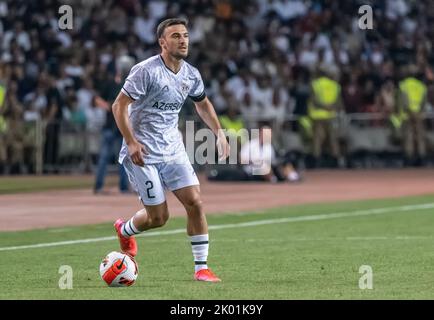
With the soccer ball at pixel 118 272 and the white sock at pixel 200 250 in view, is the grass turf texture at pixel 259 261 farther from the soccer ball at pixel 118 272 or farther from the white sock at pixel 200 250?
the white sock at pixel 200 250

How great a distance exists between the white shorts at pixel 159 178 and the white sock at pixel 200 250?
50 centimetres

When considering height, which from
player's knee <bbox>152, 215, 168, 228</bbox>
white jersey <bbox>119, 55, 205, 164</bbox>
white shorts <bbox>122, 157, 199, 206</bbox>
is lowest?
player's knee <bbox>152, 215, 168, 228</bbox>

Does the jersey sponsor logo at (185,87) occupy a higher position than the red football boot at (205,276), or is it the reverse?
the jersey sponsor logo at (185,87)

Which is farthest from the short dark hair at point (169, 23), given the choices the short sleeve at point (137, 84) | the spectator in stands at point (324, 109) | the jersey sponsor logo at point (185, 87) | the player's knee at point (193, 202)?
the spectator in stands at point (324, 109)

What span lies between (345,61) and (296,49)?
130 centimetres

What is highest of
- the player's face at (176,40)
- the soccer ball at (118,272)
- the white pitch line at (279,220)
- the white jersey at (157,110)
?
the player's face at (176,40)

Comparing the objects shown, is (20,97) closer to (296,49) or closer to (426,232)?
(296,49)

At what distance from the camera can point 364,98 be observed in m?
34.3

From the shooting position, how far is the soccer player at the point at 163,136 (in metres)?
12.8

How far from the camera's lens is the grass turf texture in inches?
467

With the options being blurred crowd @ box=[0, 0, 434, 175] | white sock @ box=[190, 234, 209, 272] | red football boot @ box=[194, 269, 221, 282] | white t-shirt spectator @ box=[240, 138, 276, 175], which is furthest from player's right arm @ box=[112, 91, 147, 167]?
blurred crowd @ box=[0, 0, 434, 175]

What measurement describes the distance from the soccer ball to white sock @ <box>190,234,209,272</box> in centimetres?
67

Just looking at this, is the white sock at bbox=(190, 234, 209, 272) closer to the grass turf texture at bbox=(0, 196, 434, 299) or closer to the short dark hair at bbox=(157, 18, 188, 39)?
the grass turf texture at bbox=(0, 196, 434, 299)
